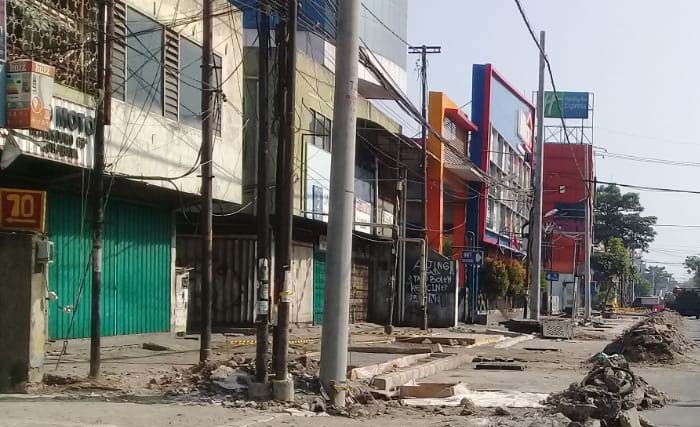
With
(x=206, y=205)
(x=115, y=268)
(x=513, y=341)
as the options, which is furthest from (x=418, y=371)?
(x=513, y=341)

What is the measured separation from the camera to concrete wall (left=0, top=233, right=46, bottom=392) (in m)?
11.8

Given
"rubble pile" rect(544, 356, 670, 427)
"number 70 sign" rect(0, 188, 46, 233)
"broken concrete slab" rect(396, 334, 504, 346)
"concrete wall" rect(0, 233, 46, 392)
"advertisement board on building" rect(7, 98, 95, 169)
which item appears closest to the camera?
"rubble pile" rect(544, 356, 670, 427)

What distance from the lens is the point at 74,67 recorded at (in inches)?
593

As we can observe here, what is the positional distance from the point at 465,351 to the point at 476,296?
20659 millimetres

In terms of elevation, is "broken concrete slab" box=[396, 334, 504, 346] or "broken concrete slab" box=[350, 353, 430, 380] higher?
"broken concrete slab" box=[350, 353, 430, 380]

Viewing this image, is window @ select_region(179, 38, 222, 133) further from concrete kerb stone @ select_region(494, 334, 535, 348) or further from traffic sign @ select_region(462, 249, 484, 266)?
traffic sign @ select_region(462, 249, 484, 266)

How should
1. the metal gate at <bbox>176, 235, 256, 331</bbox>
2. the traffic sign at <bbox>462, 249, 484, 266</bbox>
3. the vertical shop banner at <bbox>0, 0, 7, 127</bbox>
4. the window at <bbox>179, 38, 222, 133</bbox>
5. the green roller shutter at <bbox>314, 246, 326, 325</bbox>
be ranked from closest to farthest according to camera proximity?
the vertical shop banner at <bbox>0, 0, 7, 127</bbox> → the window at <bbox>179, 38, 222, 133</bbox> → the metal gate at <bbox>176, 235, 256, 331</bbox> → the green roller shutter at <bbox>314, 246, 326, 325</bbox> → the traffic sign at <bbox>462, 249, 484, 266</bbox>

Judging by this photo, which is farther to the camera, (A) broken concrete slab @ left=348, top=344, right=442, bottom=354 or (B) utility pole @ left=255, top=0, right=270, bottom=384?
(A) broken concrete slab @ left=348, top=344, right=442, bottom=354

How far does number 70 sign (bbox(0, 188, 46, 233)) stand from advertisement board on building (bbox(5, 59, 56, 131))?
1154 millimetres

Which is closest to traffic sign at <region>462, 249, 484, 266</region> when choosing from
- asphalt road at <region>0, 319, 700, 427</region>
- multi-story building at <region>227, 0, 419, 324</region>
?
multi-story building at <region>227, 0, 419, 324</region>

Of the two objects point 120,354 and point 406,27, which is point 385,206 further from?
point 120,354

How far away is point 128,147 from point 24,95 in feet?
14.8

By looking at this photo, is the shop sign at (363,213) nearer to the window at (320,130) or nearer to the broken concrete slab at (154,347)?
the window at (320,130)

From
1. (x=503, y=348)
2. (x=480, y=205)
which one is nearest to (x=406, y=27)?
(x=480, y=205)
